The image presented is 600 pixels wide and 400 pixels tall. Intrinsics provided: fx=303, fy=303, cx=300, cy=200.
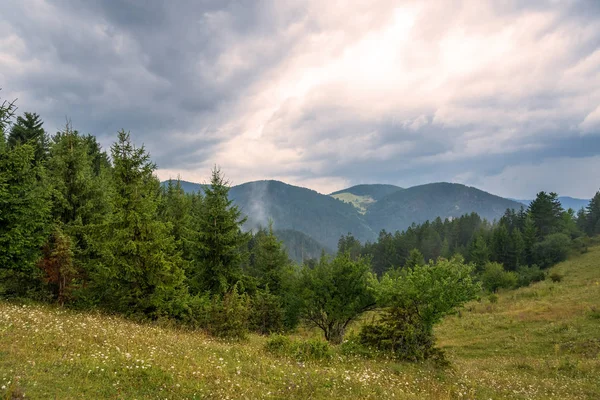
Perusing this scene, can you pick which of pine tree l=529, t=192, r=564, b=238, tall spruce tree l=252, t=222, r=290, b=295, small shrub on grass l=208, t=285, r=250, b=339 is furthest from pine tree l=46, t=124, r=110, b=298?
pine tree l=529, t=192, r=564, b=238

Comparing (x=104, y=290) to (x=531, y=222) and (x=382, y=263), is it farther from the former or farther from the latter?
(x=382, y=263)

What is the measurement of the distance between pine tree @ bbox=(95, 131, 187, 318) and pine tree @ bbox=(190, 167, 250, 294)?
731 cm

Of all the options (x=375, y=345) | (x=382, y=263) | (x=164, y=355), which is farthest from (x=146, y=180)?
(x=382, y=263)

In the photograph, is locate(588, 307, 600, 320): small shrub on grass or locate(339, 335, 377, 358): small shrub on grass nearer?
locate(339, 335, 377, 358): small shrub on grass

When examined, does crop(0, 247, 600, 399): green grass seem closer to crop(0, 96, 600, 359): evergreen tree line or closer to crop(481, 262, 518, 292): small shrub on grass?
crop(0, 96, 600, 359): evergreen tree line

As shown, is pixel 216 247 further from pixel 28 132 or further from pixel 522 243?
pixel 522 243

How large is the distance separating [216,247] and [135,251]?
9739 millimetres

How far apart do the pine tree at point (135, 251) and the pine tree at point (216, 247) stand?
288 inches

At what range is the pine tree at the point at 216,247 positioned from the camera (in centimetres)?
2539

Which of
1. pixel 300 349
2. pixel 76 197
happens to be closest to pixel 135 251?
pixel 76 197

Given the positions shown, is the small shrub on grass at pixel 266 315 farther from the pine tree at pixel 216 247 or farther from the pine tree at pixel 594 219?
the pine tree at pixel 594 219

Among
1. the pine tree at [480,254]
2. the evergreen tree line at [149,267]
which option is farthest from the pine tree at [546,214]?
the evergreen tree line at [149,267]

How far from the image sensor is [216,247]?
25.8m

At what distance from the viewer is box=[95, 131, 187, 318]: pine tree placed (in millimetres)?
16453
